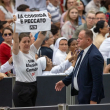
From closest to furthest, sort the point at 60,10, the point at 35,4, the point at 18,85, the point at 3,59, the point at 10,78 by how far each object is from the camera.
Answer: the point at 18,85
the point at 10,78
the point at 3,59
the point at 35,4
the point at 60,10

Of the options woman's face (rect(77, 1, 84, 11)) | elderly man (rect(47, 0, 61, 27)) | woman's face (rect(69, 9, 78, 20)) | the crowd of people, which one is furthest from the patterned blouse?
woman's face (rect(77, 1, 84, 11))

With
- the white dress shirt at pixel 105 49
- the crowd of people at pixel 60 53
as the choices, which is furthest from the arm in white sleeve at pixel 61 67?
the white dress shirt at pixel 105 49

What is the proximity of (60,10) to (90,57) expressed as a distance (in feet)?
21.5

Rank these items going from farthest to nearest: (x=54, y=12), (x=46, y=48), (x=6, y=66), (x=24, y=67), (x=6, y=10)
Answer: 1. (x=54, y=12)
2. (x=6, y=10)
3. (x=46, y=48)
4. (x=6, y=66)
5. (x=24, y=67)

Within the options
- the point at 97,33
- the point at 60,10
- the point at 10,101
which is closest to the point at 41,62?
the point at 10,101

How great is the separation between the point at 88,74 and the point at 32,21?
1451 millimetres

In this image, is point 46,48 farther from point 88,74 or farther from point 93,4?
point 93,4

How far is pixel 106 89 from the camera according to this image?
23.7 feet

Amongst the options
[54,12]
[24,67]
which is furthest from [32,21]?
[54,12]

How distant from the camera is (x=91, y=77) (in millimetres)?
5457

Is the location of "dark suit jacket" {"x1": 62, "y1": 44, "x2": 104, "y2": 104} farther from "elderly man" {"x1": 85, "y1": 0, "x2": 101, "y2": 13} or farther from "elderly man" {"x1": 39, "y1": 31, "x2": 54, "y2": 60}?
"elderly man" {"x1": 85, "y1": 0, "x2": 101, "y2": 13}

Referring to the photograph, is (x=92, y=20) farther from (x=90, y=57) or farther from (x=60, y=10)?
(x=90, y=57)

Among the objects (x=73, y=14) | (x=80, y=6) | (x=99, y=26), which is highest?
(x=80, y=6)

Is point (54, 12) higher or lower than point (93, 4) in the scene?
lower
